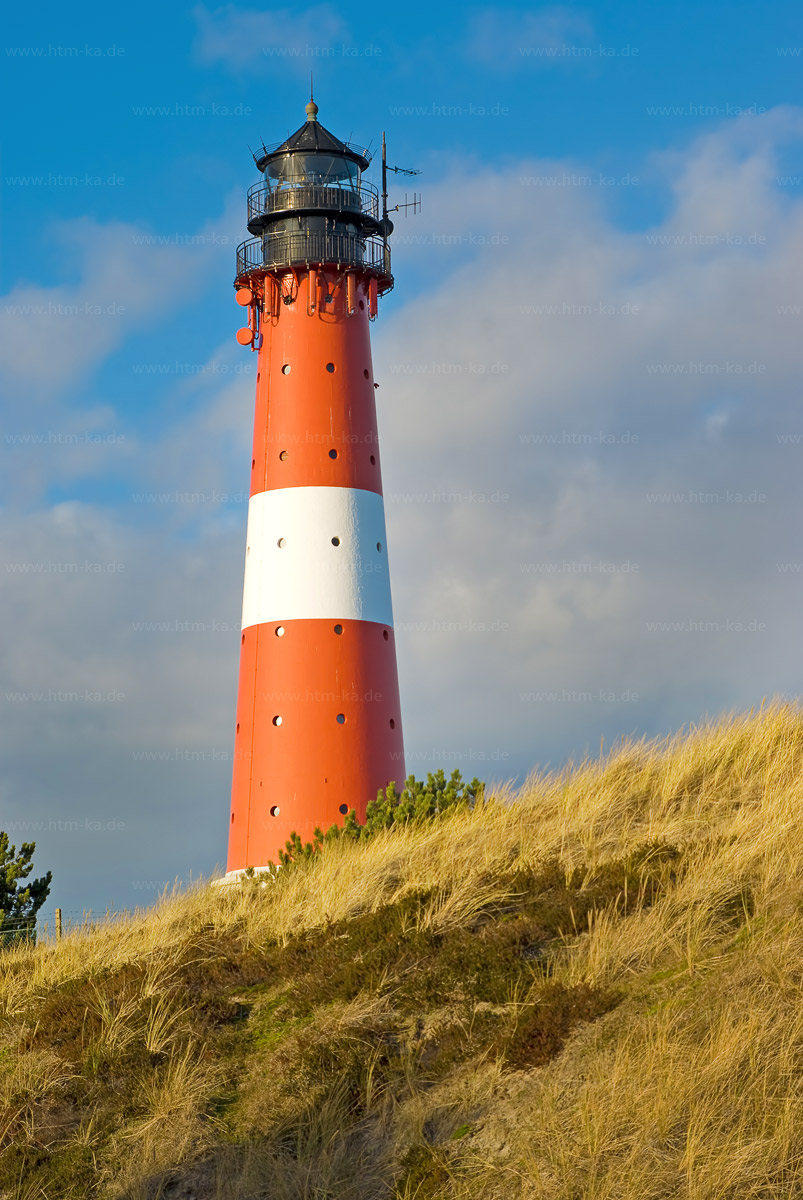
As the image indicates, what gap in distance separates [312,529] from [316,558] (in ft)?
1.95

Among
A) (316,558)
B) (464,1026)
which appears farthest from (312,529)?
(464,1026)

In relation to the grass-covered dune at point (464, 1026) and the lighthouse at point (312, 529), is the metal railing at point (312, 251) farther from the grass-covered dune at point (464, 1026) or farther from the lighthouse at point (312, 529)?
the grass-covered dune at point (464, 1026)

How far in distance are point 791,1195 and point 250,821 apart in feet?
59.5


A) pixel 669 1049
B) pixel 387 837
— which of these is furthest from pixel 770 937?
pixel 387 837

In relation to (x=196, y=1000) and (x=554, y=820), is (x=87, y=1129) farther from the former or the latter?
(x=554, y=820)

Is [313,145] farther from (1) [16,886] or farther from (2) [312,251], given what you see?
(1) [16,886]

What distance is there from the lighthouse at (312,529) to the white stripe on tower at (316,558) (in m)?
0.03

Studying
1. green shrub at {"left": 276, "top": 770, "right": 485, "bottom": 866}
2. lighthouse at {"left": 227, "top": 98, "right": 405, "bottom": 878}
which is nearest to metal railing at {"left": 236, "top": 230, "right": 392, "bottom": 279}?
lighthouse at {"left": 227, "top": 98, "right": 405, "bottom": 878}

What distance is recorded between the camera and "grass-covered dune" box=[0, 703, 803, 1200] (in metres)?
8.33

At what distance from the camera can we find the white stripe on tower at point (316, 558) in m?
25.2

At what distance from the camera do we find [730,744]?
14.9 metres

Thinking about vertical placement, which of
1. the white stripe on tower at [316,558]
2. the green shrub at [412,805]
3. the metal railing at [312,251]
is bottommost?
the green shrub at [412,805]

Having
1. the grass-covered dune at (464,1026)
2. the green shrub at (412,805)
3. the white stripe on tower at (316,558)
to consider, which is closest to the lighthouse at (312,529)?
the white stripe on tower at (316,558)

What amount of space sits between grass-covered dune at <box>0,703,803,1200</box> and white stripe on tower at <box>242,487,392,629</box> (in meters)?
11.6
